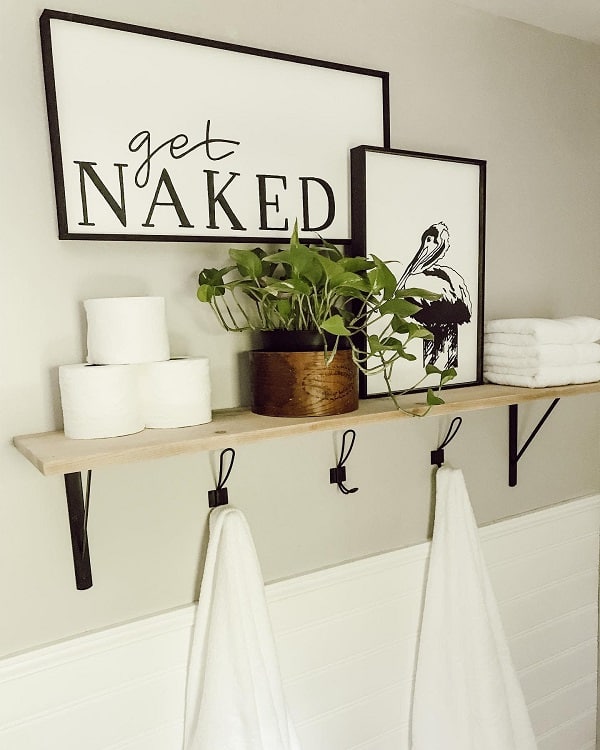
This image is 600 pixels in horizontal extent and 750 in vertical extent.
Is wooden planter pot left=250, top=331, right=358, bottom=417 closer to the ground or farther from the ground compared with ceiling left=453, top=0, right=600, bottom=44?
closer to the ground

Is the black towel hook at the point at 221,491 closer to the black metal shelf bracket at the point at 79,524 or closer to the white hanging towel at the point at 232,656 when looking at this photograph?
the white hanging towel at the point at 232,656

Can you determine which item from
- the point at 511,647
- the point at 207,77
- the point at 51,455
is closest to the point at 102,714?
the point at 51,455

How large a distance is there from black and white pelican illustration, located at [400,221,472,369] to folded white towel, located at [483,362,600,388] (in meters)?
0.10

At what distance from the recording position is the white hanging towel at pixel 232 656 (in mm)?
1002

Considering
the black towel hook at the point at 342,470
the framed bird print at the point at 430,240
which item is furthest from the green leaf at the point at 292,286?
the black towel hook at the point at 342,470

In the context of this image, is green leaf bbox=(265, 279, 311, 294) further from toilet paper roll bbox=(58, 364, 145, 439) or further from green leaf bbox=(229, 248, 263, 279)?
toilet paper roll bbox=(58, 364, 145, 439)

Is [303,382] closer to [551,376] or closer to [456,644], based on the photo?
[551,376]

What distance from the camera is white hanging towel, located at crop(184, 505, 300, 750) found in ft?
3.29

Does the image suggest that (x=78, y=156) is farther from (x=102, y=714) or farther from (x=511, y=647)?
(x=511, y=647)

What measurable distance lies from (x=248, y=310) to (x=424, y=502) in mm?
543

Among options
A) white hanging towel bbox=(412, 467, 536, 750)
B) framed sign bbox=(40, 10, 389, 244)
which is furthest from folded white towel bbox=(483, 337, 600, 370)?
framed sign bbox=(40, 10, 389, 244)

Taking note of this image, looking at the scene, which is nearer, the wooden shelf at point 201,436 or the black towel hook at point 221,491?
the wooden shelf at point 201,436

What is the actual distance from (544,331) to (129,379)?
29.1 inches

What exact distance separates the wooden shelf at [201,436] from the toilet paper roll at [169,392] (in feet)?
0.05
